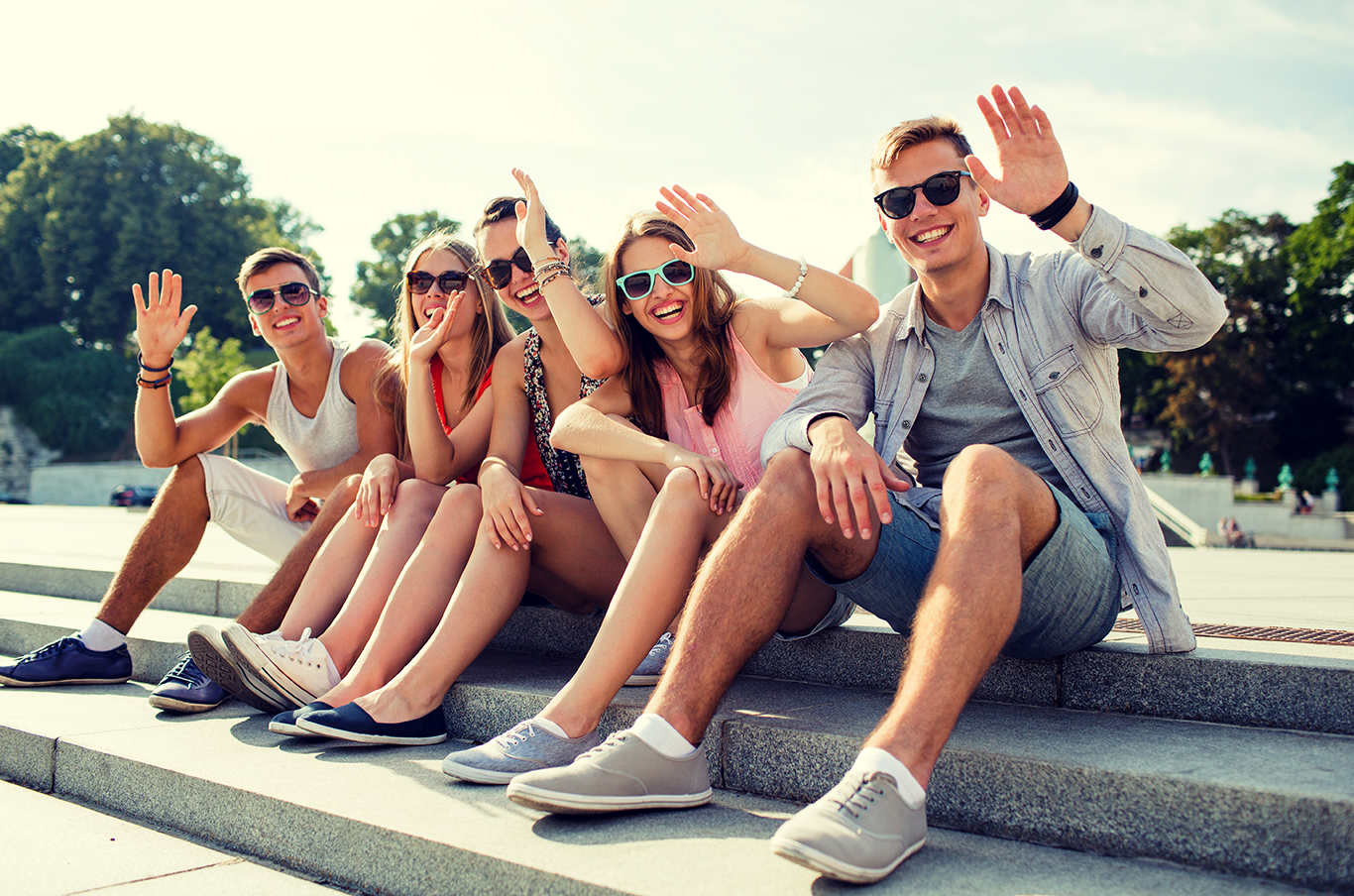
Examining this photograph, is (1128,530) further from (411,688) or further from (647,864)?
(411,688)

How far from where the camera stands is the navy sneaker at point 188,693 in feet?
10.7

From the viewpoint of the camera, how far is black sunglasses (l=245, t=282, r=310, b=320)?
13.9 feet

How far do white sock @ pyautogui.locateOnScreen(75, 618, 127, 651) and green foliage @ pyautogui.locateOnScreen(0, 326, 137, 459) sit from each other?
45.8m

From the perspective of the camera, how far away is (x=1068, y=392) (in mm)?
2512

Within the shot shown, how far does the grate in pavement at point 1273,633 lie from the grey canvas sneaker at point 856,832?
1.40 m

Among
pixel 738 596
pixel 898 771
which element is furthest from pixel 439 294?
pixel 898 771

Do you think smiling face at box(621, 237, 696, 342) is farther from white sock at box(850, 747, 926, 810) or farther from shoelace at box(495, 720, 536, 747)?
white sock at box(850, 747, 926, 810)

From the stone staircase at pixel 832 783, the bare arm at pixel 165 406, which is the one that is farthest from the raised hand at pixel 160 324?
the stone staircase at pixel 832 783

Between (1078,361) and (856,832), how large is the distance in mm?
1449

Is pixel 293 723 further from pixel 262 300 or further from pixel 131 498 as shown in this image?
pixel 131 498

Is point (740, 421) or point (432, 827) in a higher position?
point (740, 421)

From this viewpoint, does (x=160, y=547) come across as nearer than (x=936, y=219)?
No

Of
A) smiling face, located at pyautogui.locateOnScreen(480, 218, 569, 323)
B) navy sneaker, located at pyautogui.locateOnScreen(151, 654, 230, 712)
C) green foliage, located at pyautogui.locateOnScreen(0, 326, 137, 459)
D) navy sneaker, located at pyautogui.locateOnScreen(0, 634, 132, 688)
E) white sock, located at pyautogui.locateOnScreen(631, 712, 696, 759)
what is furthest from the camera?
green foliage, located at pyautogui.locateOnScreen(0, 326, 137, 459)

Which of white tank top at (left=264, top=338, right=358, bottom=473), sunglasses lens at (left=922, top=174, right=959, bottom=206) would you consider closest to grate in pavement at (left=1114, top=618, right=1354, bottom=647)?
sunglasses lens at (left=922, top=174, right=959, bottom=206)
